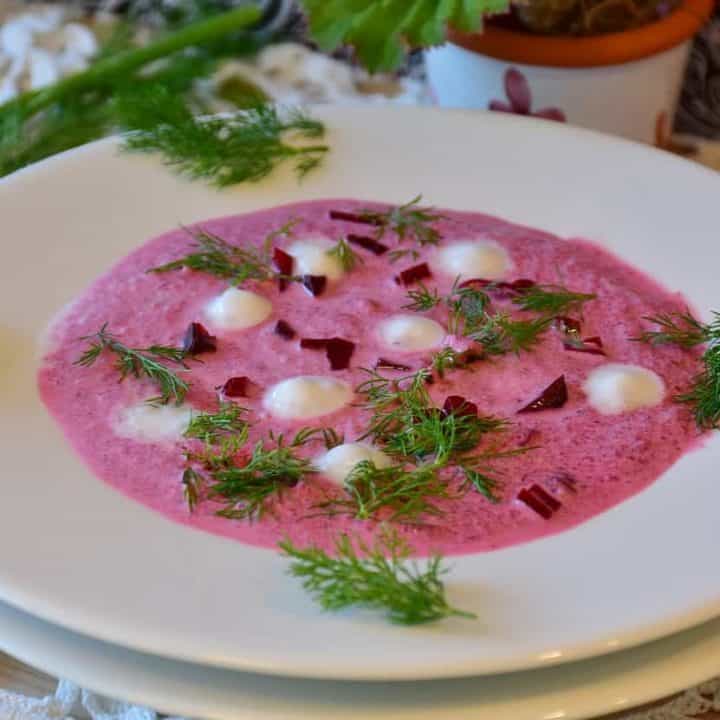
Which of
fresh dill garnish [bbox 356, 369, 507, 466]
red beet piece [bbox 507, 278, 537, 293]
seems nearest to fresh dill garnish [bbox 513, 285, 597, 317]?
red beet piece [bbox 507, 278, 537, 293]

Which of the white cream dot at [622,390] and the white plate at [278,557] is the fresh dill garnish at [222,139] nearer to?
the white plate at [278,557]

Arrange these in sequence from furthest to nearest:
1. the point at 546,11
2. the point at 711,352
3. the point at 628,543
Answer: the point at 546,11
the point at 711,352
the point at 628,543

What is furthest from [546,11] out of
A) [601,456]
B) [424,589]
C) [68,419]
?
[424,589]

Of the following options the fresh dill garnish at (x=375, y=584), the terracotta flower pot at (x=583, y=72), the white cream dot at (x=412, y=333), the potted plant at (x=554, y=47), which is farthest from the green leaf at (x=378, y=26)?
the fresh dill garnish at (x=375, y=584)

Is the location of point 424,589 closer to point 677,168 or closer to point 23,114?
point 677,168

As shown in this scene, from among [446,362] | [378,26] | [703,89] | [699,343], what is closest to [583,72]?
[378,26]

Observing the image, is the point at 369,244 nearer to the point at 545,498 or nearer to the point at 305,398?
the point at 305,398
